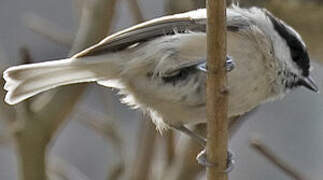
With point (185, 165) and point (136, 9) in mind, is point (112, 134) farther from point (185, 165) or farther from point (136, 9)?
point (136, 9)

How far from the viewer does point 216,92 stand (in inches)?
58.9

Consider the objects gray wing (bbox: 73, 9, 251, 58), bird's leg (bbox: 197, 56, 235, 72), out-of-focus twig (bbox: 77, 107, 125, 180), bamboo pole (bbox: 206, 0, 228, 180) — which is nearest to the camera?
bamboo pole (bbox: 206, 0, 228, 180)

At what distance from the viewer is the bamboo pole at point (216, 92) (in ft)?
4.73

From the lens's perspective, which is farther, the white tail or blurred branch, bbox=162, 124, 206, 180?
blurred branch, bbox=162, 124, 206, 180

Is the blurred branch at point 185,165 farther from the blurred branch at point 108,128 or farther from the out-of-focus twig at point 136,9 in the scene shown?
the out-of-focus twig at point 136,9

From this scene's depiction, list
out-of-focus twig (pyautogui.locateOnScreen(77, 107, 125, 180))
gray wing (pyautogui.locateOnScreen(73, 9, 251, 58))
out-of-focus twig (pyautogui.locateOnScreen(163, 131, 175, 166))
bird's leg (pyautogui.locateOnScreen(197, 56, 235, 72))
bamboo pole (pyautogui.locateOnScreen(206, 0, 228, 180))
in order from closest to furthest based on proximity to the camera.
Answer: bamboo pole (pyautogui.locateOnScreen(206, 0, 228, 180)) → bird's leg (pyautogui.locateOnScreen(197, 56, 235, 72)) → gray wing (pyautogui.locateOnScreen(73, 9, 251, 58)) → out-of-focus twig (pyautogui.locateOnScreen(77, 107, 125, 180)) → out-of-focus twig (pyautogui.locateOnScreen(163, 131, 175, 166))

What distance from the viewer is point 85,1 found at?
2.14m

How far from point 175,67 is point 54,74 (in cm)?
30

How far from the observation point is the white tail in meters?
1.98

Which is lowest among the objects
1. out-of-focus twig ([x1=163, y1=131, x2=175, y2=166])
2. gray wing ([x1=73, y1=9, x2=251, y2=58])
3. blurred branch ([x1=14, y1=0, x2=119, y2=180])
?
out-of-focus twig ([x1=163, y1=131, x2=175, y2=166])

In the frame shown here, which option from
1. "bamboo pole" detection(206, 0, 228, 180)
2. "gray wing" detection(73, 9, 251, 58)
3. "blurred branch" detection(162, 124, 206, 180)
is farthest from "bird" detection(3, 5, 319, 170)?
"bamboo pole" detection(206, 0, 228, 180)

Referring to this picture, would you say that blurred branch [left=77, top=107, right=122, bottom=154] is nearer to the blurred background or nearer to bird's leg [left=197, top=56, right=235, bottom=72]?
the blurred background

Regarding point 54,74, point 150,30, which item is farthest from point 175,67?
point 54,74

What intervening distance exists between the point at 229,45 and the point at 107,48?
0.90 ft
